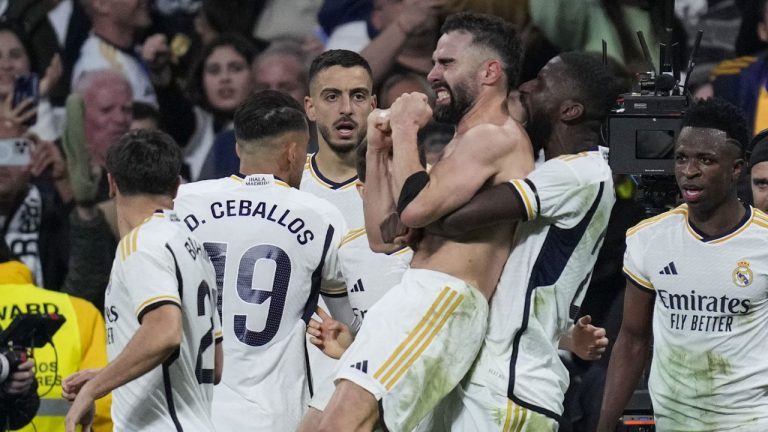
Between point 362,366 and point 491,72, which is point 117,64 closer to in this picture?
point 491,72

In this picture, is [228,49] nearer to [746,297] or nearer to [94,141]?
[94,141]

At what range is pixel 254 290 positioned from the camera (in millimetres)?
5770

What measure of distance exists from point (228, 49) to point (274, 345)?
3825mm

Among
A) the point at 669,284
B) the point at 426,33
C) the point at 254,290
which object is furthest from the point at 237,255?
the point at 426,33

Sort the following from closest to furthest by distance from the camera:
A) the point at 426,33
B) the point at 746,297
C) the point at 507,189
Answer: the point at 507,189 → the point at 746,297 → the point at 426,33

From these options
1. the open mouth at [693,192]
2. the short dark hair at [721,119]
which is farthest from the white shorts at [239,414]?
the short dark hair at [721,119]

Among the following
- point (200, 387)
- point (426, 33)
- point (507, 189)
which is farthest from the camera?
point (426, 33)

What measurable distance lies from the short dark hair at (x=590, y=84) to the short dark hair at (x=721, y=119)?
603 millimetres

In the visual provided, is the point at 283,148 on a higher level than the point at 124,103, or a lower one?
higher

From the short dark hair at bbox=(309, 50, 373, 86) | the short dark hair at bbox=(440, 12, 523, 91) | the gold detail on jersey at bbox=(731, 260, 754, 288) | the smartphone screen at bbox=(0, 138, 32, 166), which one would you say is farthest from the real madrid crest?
the smartphone screen at bbox=(0, 138, 32, 166)

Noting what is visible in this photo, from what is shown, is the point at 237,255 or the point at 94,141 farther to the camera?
the point at 94,141

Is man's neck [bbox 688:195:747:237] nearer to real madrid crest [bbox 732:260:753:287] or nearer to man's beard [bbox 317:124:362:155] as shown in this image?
real madrid crest [bbox 732:260:753:287]

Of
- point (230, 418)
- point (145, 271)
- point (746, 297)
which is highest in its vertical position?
point (145, 271)

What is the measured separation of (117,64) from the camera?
9.31 meters
